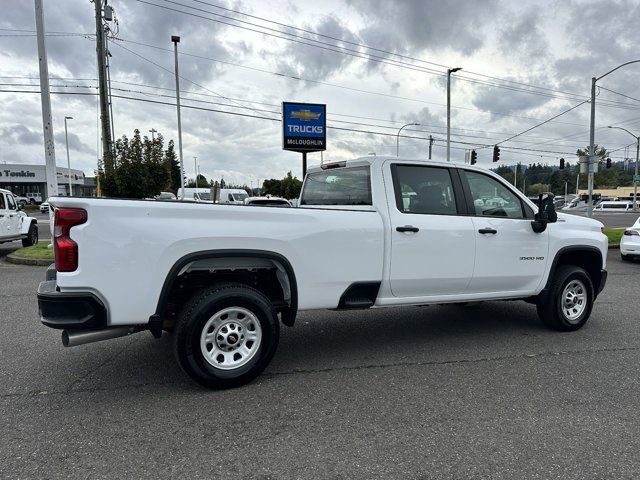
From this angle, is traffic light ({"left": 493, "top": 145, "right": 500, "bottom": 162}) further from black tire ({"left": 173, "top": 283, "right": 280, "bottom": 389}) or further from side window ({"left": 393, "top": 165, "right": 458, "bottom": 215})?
black tire ({"left": 173, "top": 283, "right": 280, "bottom": 389})

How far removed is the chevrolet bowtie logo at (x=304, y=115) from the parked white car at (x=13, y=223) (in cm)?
1107

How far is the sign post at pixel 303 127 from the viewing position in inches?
798

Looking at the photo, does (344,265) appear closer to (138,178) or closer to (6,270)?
(6,270)

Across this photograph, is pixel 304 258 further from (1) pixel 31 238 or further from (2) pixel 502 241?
(1) pixel 31 238

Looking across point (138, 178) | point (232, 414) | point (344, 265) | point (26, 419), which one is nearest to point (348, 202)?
point (344, 265)

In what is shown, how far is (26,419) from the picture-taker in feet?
10.7

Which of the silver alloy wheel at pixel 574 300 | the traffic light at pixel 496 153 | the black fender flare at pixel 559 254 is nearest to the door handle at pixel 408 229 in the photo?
the black fender flare at pixel 559 254

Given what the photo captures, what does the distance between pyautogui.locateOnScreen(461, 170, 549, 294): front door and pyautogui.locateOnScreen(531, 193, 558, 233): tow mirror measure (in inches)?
2.9


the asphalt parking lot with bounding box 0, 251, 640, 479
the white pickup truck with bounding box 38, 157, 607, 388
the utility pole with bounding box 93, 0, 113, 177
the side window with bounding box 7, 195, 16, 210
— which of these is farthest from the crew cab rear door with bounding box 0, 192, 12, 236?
the white pickup truck with bounding box 38, 157, 607, 388

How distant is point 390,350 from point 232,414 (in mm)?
1978

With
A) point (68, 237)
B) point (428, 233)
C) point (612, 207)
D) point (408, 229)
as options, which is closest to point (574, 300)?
point (428, 233)

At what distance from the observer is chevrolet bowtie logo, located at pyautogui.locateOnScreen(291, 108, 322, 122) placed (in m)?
20.4

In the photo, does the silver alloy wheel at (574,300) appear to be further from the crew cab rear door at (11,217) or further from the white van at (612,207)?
the white van at (612,207)

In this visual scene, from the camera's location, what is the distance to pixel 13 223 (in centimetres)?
1314
